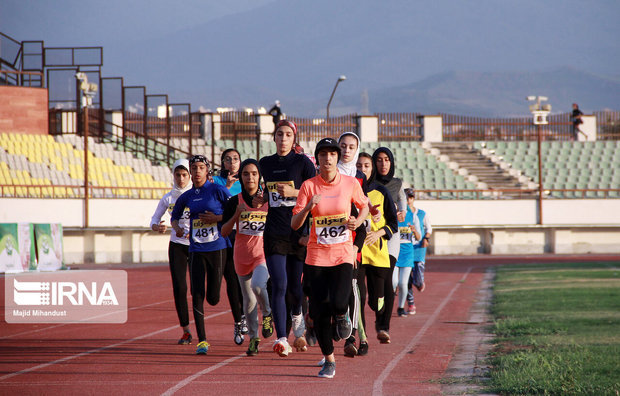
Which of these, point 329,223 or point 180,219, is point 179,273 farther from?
point 329,223

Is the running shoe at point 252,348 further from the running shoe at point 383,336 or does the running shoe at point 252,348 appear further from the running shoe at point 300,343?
the running shoe at point 383,336

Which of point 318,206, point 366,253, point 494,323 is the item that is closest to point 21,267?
point 494,323

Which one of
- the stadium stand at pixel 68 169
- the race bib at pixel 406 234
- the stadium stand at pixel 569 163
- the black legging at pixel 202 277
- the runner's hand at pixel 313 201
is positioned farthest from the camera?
the stadium stand at pixel 569 163

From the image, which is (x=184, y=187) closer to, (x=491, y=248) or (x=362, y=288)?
(x=362, y=288)

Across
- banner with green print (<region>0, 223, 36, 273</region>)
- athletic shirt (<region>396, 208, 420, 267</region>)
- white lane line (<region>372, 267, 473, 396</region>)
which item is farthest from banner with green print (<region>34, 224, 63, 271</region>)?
athletic shirt (<region>396, 208, 420, 267</region>)

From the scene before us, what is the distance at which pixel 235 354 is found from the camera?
11594 mm

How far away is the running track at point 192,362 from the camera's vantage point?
30.0ft

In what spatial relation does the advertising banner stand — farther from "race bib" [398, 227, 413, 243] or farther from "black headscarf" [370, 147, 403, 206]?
"black headscarf" [370, 147, 403, 206]

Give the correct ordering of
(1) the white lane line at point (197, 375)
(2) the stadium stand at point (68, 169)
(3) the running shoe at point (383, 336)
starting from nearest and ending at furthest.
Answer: (1) the white lane line at point (197, 375) → (3) the running shoe at point (383, 336) → (2) the stadium stand at point (68, 169)

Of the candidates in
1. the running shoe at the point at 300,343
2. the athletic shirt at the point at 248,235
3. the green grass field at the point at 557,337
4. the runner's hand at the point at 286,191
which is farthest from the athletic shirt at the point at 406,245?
the runner's hand at the point at 286,191

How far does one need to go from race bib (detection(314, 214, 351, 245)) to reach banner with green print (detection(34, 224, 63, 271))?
74.1ft

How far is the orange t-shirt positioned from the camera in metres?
11.4

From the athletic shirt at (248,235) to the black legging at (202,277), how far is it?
1.14 feet

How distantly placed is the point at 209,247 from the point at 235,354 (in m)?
1.26
